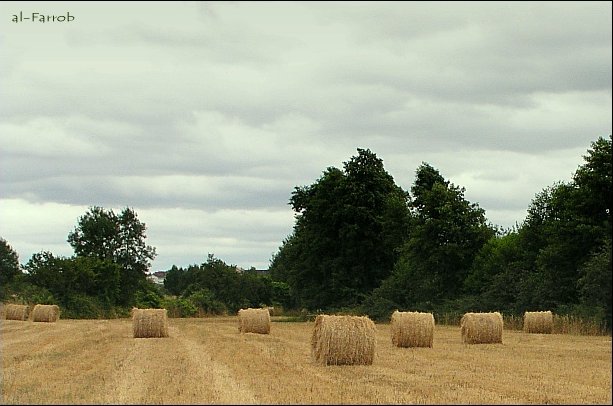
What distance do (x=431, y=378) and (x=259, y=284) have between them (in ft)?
252

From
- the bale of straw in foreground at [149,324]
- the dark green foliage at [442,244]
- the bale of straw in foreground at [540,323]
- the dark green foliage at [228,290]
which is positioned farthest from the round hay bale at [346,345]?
the dark green foliage at [228,290]

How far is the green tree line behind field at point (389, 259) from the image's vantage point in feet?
136

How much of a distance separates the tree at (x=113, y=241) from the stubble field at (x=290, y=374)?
212 ft

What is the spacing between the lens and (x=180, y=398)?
543 inches

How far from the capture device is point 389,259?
66000 mm

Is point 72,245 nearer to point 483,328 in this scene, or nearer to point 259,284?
point 259,284

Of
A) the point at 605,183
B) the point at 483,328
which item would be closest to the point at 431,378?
the point at 483,328

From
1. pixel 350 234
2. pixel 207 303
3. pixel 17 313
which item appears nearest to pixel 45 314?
pixel 17 313

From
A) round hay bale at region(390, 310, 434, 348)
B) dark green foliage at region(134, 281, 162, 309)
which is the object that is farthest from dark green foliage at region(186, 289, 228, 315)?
round hay bale at region(390, 310, 434, 348)

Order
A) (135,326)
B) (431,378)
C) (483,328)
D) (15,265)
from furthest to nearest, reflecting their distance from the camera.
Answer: (15,265), (135,326), (483,328), (431,378)

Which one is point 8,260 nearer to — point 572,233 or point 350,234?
point 350,234

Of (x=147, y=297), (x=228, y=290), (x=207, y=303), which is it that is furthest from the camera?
(x=228, y=290)

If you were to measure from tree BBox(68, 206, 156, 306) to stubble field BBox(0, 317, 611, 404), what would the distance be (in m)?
64.7

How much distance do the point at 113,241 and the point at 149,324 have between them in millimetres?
62922
